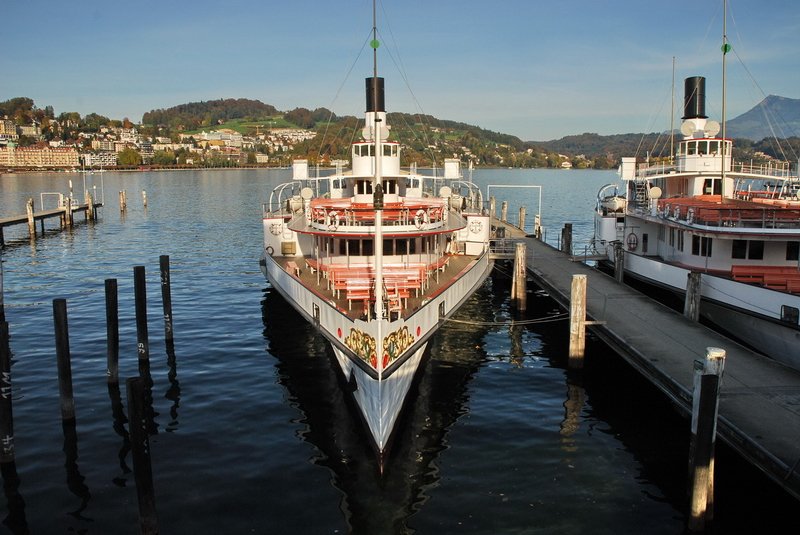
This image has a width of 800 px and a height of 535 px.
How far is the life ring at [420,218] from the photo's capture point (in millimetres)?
23906

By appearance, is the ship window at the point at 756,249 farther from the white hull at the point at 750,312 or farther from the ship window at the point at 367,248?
the ship window at the point at 367,248

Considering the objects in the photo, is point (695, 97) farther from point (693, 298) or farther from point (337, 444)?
point (337, 444)

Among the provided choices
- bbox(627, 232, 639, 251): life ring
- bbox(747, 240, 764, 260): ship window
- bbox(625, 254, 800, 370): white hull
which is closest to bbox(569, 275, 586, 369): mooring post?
bbox(625, 254, 800, 370): white hull

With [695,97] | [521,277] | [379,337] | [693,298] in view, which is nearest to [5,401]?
[379,337]

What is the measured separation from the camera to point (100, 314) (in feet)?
106

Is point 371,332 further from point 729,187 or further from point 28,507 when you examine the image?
point 729,187

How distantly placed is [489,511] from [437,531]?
137 centimetres

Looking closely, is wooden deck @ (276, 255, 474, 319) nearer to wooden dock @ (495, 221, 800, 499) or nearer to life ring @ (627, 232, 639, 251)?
wooden dock @ (495, 221, 800, 499)

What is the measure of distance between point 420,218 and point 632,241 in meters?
16.5

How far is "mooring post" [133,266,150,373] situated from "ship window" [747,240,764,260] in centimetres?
2348

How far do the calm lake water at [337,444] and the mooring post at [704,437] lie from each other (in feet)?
2.09

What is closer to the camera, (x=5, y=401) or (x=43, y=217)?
(x=5, y=401)

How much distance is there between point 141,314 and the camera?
76.2 ft

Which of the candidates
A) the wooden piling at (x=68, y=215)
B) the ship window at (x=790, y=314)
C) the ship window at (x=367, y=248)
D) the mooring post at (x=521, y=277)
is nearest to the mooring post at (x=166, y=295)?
the ship window at (x=367, y=248)
